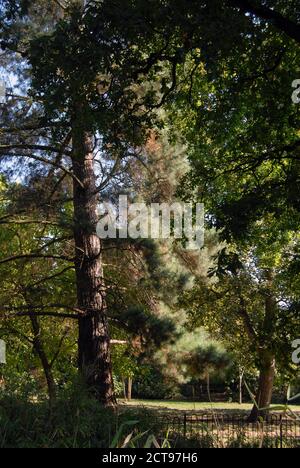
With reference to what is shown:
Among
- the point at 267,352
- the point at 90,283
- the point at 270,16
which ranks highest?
the point at 270,16

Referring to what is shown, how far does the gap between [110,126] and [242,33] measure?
8.94ft

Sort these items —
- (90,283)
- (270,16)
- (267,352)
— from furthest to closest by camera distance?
(90,283) → (267,352) → (270,16)

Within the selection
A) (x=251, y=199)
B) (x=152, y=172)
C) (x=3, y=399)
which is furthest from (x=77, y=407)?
(x=152, y=172)

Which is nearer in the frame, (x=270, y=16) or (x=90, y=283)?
(x=270, y=16)

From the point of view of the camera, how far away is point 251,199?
36.0 feet

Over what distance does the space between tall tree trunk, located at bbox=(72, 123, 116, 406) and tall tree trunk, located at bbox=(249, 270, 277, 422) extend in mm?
3642

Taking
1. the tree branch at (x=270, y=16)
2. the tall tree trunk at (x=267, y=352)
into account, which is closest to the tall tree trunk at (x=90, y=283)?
the tall tree trunk at (x=267, y=352)

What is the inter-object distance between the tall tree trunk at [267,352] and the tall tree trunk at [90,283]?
11.9 feet

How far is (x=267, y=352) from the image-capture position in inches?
531

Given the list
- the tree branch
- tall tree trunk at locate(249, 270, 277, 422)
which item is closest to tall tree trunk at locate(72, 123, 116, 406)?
tall tree trunk at locate(249, 270, 277, 422)

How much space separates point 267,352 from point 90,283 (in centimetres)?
458

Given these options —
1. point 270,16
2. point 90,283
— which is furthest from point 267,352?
point 270,16

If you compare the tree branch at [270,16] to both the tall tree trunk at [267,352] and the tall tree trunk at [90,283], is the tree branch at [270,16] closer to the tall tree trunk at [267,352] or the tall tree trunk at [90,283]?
the tall tree trunk at [90,283]

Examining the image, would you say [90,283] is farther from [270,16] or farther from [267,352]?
[270,16]
